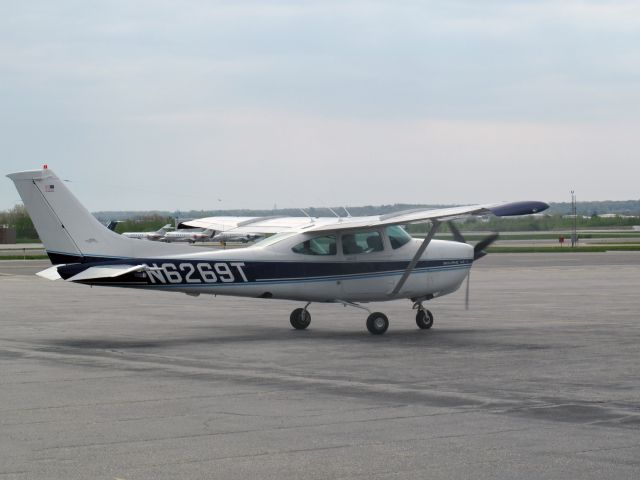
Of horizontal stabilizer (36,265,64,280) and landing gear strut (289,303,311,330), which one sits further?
landing gear strut (289,303,311,330)

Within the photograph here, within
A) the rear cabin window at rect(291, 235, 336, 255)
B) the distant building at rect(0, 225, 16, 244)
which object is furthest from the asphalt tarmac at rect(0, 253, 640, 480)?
the distant building at rect(0, 225, 16, 244)

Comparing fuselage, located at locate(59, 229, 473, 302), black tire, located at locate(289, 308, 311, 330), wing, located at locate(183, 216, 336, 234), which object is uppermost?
wing, located at locate(183, 216, 336, 234)

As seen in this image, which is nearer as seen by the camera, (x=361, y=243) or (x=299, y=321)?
(x=361, y=243)

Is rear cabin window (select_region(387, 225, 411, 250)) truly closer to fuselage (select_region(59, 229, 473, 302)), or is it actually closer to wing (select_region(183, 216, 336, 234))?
fuselage (select_region(59, 229, 473, 302))

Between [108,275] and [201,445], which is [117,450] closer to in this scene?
[201,445]

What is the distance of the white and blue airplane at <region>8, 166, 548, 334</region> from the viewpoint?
19.3m

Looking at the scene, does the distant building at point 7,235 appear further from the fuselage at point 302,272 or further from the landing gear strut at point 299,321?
the fuselage at point 302,272

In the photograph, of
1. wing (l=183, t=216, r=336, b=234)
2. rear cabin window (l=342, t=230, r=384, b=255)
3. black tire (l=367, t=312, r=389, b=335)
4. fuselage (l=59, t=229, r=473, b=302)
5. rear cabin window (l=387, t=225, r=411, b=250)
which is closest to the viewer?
fuselage (l=59, t=229, r=473, b=302)

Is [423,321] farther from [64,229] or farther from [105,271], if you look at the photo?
[64,229]

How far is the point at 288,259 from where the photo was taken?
20406 mm

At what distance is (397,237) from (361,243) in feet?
2.59

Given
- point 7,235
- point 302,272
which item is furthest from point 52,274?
point 7,235

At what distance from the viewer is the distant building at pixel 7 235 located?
112 m

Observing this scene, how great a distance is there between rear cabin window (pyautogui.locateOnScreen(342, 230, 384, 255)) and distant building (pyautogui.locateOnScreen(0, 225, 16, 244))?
97088 mm
